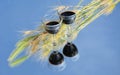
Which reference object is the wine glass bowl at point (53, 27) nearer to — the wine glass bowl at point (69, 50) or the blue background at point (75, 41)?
the wine glass bowl at point (69, 50)

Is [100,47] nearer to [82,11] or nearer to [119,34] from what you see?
[119,34]

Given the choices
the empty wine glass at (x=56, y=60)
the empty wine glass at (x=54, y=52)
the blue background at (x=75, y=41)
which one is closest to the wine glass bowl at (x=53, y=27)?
the empty wine glass at (x=54, y=52)

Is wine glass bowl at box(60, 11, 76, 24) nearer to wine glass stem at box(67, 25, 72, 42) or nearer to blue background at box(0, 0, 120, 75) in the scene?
wine glass stem at box(67, 25, 72, 42)

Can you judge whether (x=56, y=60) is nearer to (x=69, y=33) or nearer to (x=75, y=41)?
(x=69, y=33)

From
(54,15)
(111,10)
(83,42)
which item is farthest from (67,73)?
(111,10)

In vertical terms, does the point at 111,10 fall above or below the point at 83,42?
above

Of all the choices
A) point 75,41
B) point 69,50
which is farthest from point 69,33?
point 75,41

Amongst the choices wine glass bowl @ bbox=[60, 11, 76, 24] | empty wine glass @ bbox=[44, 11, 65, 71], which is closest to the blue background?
empty wine glass @ bbox=[44, 11, 65, 71]

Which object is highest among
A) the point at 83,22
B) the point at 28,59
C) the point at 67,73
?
the point at 83,22
